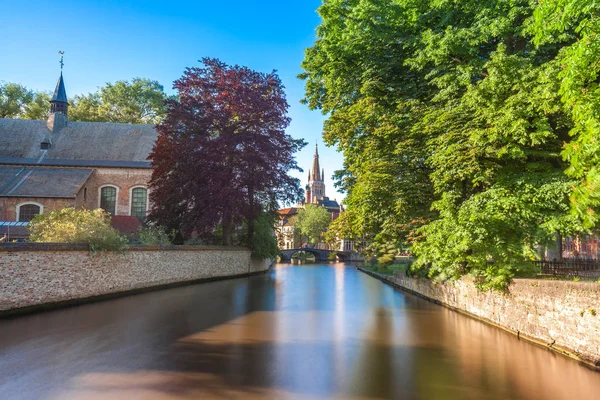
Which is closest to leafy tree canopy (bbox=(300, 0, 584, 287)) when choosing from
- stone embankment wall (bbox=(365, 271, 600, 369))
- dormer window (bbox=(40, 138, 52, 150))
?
stone embankment wall (bbox=(365, 271, 600, 369))

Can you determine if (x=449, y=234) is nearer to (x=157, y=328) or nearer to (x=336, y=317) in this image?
(x=336, y=317)

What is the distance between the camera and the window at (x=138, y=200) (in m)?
29.0

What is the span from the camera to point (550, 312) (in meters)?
7.91

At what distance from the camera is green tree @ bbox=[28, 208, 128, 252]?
44.0 feet

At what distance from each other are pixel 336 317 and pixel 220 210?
11030 mm

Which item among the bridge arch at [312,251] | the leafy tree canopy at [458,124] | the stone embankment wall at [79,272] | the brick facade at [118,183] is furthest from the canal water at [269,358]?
the bridge arch at [312,251]

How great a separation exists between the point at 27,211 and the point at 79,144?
27.6 ft

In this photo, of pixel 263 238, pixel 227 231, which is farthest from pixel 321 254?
pixel 227 231

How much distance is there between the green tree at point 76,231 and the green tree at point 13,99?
1125 inches

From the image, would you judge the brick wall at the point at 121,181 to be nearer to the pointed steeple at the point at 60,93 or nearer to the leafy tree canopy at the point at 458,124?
the pointed steeple at the point at 60,93

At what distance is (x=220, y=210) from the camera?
69.6ft

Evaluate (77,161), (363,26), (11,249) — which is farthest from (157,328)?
(77,161)

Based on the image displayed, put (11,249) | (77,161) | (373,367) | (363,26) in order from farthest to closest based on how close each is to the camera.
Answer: (77,161) < (363,26) < (11,249) < (373,367)

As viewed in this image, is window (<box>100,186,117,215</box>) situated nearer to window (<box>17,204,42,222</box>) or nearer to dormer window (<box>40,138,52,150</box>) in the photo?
dormer window (<box>40,138,52,150</box>)
